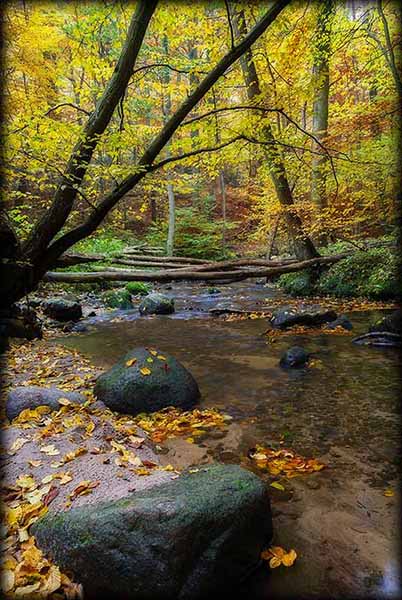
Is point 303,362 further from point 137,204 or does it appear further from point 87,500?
point 137,204

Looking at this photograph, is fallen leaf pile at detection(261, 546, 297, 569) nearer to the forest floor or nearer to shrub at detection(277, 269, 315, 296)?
the forest floor

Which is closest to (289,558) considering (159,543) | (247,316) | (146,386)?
(159,543)

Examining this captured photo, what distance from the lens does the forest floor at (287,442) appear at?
244 cm

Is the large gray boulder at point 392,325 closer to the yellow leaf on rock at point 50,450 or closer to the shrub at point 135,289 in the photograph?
the yellow leaf on rock at point 50,450

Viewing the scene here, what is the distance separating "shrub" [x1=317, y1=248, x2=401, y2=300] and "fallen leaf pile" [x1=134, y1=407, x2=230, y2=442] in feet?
25.9

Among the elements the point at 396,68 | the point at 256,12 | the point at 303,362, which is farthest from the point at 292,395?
the point at 396,68

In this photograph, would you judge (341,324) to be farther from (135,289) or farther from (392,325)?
(135,289)

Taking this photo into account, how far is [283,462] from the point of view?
369 centimetres

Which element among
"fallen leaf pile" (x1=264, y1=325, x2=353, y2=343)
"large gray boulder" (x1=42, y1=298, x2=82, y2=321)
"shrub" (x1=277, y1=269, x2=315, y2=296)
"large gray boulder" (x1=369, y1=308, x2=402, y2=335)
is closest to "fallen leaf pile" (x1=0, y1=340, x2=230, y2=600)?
"fallen leaf pile" (x1=264, y1=325, x2=353, y2=343)

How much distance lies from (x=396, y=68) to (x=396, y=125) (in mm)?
1279

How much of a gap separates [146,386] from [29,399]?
4.51 ft

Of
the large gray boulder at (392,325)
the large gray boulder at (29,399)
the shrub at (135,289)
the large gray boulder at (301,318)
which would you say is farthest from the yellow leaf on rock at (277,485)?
the shrub at (135,289)

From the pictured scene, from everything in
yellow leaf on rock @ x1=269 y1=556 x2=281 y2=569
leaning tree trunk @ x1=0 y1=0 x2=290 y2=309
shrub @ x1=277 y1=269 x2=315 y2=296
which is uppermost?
leaning tree trunk @ x1=0 y1=0 x2=290 y2=309

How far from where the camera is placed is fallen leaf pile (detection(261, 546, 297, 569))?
250 cm
